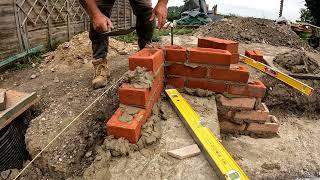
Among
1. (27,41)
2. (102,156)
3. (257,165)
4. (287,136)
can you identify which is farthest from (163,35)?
(102,156)

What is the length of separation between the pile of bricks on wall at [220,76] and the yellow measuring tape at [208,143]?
28cm

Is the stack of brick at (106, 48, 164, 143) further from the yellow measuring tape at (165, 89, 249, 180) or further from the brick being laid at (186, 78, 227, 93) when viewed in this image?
the brick being laid at (186, 78, 227, 93)

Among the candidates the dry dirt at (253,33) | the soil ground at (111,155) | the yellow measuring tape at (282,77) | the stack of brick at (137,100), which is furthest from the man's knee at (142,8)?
the dry dirt at (253,33)

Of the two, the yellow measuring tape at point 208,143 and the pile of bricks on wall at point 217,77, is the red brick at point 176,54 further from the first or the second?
the yellow measuring tape at point 208,143

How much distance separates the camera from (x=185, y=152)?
78.5 inches

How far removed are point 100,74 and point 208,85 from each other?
4.02 ft

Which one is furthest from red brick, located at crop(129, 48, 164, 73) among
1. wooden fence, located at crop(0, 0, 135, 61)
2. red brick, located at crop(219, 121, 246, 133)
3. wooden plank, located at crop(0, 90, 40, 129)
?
wooden fence, located at crop(0, 0, 135, 61)

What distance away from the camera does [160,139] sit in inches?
85.8

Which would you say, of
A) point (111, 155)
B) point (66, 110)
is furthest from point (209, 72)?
point (66, 110)

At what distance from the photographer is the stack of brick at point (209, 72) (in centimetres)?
277

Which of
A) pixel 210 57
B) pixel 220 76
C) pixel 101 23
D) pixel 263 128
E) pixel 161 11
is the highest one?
pixel 161 11

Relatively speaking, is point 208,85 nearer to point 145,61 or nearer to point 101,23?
point 145,61

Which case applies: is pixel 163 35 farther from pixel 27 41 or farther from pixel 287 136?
pixel 287 136

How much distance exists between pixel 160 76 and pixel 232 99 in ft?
2.69
